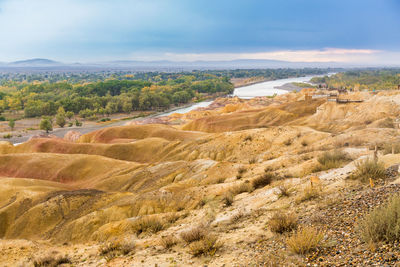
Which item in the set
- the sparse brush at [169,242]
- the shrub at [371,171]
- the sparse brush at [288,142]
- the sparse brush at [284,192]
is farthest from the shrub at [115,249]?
the sparse brush at [288,142]

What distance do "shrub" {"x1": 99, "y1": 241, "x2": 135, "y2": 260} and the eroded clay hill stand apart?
0.24 feet

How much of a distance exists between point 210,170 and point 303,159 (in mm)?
7338

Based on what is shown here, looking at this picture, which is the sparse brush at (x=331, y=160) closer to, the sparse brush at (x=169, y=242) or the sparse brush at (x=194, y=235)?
the sparse brush at (x=194, y=235)

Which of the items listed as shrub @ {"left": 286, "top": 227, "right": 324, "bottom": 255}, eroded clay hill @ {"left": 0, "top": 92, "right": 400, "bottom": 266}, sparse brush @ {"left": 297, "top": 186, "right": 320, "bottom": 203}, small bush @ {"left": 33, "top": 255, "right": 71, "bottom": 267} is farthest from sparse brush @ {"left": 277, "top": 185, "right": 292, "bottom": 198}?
small bush @ {"left": 33, "top": 255, "right": 71, "bottom": 267}

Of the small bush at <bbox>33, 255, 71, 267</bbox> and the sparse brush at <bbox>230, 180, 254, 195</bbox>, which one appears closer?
the small bush at <bbox>33, 255, 71, 267</bbox>

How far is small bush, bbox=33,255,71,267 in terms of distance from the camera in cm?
1034

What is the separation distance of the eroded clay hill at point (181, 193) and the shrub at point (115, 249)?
74 mm

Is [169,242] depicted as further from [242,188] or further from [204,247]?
[242,188]

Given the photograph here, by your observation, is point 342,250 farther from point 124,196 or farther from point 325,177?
point 124,196

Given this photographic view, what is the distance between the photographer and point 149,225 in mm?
12266

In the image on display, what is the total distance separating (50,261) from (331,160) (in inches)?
547

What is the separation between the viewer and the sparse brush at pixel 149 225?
1197cm

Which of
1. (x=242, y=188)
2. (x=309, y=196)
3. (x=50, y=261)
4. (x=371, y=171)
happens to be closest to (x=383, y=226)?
(x=309, y=196)

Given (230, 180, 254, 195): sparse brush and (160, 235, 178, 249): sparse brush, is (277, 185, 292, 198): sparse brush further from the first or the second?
(160, 235, 178, 249): sparse brush
